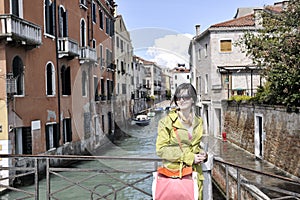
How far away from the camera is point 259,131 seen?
11562mm

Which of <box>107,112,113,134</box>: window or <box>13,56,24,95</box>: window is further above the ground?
<box>13,56,24,95</box>: window

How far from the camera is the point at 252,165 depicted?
10094mm

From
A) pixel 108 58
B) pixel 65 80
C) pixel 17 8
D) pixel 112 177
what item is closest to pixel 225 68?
pixel 108 58

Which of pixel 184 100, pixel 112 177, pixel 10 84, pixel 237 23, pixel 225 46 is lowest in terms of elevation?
pixel 112 177

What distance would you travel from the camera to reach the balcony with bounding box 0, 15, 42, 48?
29.3 ft

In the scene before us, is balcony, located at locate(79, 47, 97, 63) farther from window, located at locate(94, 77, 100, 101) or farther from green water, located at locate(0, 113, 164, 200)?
green water, located at locate(0, 113, 164, 200)

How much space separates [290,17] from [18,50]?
727 cm

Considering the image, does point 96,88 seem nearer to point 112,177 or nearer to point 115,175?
point 115,175

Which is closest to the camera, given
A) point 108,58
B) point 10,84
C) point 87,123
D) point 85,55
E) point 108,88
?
point 10,84

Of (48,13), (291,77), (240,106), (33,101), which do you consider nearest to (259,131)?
(240,106)

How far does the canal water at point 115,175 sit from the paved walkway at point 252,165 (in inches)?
51.5

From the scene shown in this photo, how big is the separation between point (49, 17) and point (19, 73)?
3111mm

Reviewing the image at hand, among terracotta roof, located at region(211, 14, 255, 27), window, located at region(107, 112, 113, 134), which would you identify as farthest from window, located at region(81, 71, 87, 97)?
terracotta roof, located at region(211, 14, 255, 27)

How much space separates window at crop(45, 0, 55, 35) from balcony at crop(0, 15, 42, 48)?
5.17ft
